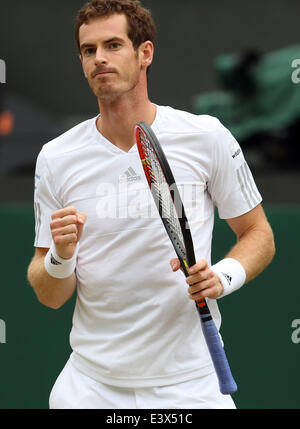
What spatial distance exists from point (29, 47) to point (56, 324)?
6.04 feet

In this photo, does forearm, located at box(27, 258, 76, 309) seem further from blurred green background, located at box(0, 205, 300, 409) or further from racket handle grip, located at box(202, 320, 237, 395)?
blurred green background, located at box(0, 205, 300, 409)

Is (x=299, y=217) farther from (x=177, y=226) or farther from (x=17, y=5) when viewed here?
(x=17, y=5)

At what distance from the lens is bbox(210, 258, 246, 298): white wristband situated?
2350mm

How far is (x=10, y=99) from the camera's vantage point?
4.73 metres

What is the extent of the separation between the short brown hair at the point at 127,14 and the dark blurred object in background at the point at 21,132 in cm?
199

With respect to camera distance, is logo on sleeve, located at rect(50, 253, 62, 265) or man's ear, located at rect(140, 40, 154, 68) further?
man's ear, located at rect(140, 40, 154, 68)

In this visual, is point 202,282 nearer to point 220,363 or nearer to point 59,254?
point 220,363

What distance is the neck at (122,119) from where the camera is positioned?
2570 millimetres

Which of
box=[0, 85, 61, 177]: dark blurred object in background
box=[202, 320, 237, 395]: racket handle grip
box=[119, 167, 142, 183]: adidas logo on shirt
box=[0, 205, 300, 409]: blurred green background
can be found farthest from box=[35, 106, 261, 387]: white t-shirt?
box=[0, 85, 61, 177]: dark blurred object in background

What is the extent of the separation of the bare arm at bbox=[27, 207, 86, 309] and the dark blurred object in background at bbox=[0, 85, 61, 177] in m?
1.92

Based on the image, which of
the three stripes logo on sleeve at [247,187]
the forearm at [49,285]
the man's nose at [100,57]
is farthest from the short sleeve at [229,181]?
the forearm at [49,285]

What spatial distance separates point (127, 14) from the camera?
2.59 m

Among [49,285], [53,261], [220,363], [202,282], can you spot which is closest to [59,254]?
[53,261]

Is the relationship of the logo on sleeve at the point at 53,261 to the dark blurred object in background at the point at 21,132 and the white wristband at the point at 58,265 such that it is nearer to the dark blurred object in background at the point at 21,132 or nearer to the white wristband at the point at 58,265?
the white wristband at the point at 58,265
